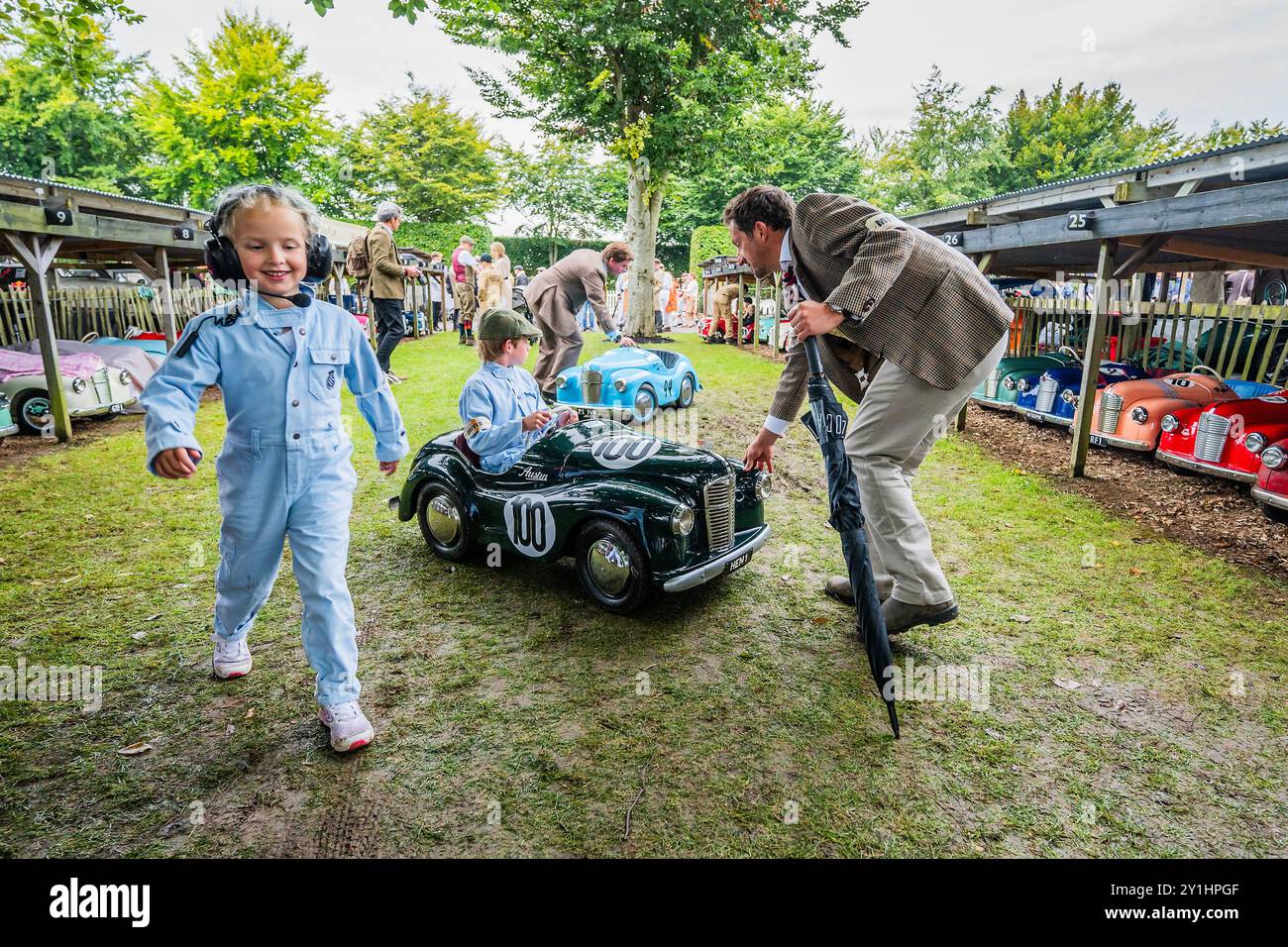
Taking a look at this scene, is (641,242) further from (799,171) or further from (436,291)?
(799,171)

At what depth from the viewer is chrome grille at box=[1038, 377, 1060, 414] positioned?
8297mm

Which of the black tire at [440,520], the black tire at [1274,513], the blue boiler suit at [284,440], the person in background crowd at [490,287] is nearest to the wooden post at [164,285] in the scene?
the person in background crowd at [490,287]

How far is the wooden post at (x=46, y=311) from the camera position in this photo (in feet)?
23.5

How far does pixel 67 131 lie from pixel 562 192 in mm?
25513

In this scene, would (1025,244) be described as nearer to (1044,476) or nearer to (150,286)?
(1044,476)

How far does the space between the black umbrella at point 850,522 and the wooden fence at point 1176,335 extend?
210 inches

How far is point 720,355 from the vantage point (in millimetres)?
16219

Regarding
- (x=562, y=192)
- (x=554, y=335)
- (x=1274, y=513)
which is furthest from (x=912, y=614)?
(x=562, y=192)

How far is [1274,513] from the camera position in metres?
5.21

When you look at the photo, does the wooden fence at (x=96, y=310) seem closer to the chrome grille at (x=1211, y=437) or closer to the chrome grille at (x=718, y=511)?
the chrome grille at (x=718, y=511)

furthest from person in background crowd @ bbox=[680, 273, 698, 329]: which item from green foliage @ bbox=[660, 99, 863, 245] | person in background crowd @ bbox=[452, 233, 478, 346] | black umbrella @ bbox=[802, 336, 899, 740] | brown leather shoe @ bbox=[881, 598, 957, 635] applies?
black umbrella @ bbox=[802, 336, 899, 740]
